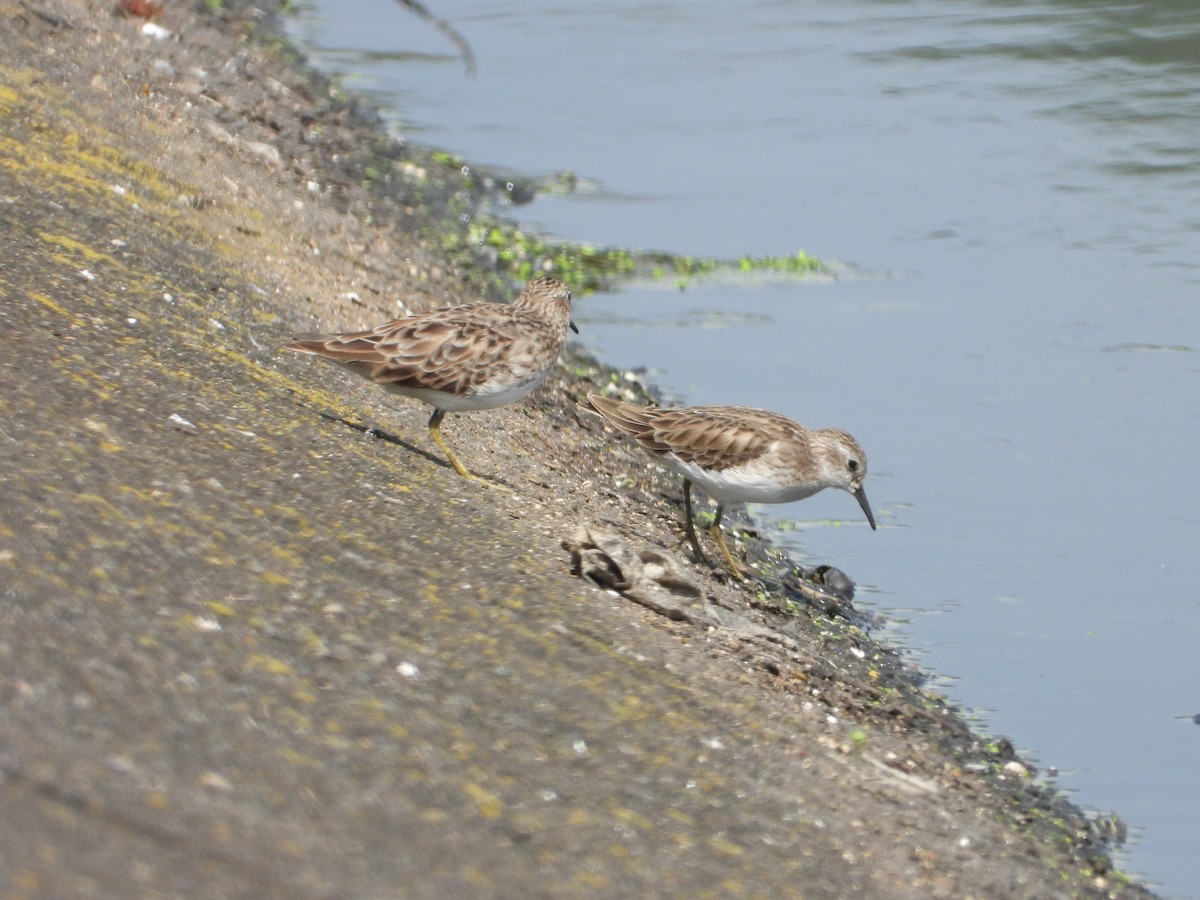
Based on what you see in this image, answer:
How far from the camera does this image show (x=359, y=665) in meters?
5.37

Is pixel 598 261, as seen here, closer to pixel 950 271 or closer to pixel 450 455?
pixel 950 271

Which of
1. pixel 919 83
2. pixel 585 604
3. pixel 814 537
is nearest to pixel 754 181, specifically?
pixel 919 83

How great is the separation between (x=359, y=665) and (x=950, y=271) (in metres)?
10.7

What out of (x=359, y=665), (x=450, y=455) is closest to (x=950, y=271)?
(x=450, y=455)

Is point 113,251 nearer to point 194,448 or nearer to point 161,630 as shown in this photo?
point 194,448

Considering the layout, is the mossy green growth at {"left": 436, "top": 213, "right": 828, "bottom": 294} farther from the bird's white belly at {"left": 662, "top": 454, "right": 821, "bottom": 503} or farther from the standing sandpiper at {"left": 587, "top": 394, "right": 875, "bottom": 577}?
the bird's white belly at {"left": 662, "top": 454, "right": 821, "bottom": 503}

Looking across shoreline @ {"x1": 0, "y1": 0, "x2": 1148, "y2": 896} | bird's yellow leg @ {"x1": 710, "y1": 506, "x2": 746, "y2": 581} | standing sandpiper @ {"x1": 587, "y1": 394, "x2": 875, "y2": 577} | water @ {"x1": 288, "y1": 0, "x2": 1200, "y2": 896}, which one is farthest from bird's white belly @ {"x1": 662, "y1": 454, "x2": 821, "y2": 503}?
water @ {"x1": 288, "y1": 0, "x2": 1200, "y2": 896}

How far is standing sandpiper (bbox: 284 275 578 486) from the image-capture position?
27.5 feet

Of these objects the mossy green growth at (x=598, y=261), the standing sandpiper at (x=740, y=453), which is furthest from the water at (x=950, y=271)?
the standing sandpiper at (x=740, y=453)

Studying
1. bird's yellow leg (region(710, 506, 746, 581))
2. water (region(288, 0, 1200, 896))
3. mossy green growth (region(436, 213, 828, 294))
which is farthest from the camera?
mossy green growth (region(436, 213, 828, 294))

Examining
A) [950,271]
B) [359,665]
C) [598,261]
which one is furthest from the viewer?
[598,261]

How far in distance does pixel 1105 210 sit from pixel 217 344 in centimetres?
1080

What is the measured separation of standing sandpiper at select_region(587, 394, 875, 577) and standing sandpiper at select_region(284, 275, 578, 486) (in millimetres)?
797

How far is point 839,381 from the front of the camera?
12.5 m
